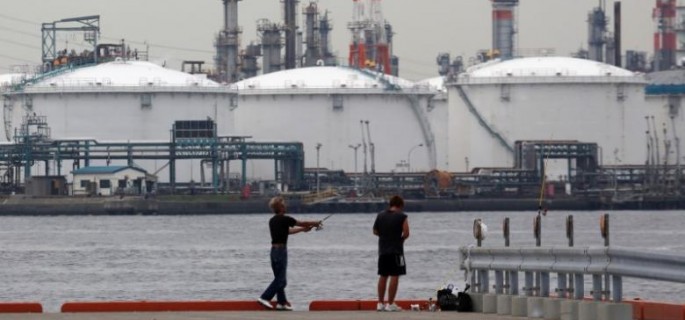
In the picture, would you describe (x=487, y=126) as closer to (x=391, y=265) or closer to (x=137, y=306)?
(x=391, y=265)

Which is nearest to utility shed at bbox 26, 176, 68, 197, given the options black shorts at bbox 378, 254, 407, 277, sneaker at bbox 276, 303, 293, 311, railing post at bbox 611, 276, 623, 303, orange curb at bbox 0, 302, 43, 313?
sneaker at bbox 276, 303, 293, 311

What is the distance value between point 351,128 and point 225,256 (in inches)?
3370

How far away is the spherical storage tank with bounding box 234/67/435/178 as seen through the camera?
501ft

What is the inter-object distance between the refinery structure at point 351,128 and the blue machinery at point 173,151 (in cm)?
14

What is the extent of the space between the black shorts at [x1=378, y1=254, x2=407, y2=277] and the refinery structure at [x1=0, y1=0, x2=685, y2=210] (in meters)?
112

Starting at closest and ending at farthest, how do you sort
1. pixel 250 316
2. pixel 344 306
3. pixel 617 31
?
1. pixel 250 316
2. pixel 344 306
3. pixel 617 31

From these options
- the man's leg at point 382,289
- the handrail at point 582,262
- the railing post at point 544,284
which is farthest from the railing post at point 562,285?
the man's leg at point 382,289

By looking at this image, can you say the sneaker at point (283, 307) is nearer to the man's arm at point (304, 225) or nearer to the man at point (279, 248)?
the man at point (279, 248)

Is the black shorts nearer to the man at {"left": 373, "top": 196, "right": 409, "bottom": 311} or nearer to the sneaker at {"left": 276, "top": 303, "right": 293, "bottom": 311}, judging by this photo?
the man at {"left": 373, "top": 196, "right": 409, "bottom": 311}

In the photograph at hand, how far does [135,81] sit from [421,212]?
73.0 ft

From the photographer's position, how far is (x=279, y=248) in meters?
27.7

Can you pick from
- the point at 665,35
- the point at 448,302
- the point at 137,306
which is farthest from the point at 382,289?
the point at 665,35

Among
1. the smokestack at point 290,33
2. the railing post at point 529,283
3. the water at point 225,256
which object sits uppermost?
the smokestack at point 290,33

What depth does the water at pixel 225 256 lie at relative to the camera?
46.8m
